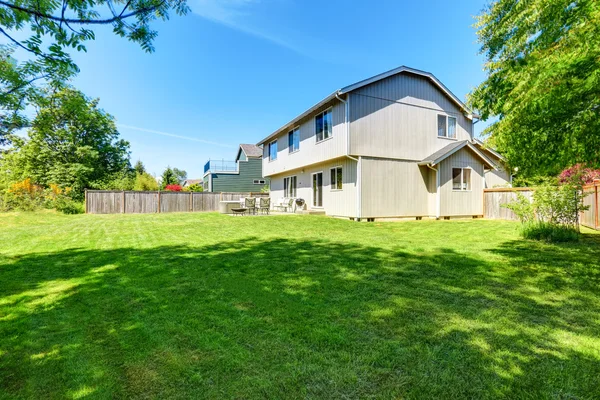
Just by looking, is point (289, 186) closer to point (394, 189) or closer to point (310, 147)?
point (310, 147)

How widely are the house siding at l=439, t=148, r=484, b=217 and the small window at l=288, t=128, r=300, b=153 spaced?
8.05 metres

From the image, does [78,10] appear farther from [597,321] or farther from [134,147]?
[134,147]

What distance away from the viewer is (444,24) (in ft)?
39.3

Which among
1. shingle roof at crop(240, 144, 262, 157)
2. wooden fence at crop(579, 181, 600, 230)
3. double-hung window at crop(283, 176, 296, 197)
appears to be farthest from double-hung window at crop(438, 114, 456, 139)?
shingle roof at crop(240, 144, 262, 157)

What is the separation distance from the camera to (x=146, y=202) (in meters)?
20.3

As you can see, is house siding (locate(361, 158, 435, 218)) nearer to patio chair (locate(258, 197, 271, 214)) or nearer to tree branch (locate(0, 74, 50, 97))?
patio chair (locate(258, 197, 271, 214))

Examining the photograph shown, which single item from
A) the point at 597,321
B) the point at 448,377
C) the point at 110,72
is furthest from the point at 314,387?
the point at 110,72

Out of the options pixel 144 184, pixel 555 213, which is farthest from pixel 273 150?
pixel 555 213

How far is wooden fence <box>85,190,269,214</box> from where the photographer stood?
19156 mm

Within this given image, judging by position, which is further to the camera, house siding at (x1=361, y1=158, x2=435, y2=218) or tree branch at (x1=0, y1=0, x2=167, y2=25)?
house siding at (x1=361, y1=158, x2=435, y2=218)

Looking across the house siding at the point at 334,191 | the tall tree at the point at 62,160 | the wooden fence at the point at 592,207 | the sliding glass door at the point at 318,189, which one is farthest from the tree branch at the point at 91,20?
the tall tree at the point at 62,160

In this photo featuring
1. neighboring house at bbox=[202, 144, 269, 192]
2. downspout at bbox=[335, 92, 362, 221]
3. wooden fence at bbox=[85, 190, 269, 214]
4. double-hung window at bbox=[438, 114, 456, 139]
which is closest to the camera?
downspout at bbox=[335, 92, 362, 221]

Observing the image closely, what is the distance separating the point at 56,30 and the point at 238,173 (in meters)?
28.2

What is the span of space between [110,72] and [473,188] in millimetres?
15924
